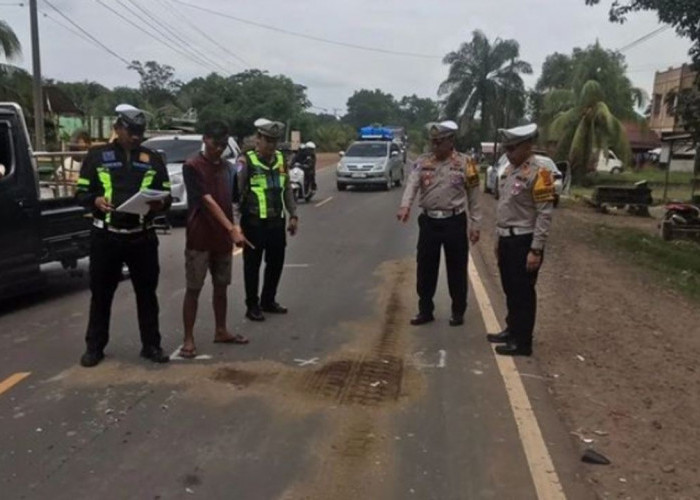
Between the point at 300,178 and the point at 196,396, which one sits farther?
the point at 300,178

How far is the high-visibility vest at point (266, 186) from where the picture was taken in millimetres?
6922

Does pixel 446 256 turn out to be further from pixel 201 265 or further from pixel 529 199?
pixel 201 265

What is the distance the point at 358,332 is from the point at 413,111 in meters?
147

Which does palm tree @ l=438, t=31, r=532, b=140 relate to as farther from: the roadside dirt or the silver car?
the roadside dirt

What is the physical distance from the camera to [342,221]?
16828 mm

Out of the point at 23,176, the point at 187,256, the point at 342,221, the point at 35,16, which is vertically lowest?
the point at 342,221

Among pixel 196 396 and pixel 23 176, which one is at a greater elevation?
pixel 23 176

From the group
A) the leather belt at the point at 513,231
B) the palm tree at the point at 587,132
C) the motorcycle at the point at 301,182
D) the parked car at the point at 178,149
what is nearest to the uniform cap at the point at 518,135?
the leather belt at the point at 513,231

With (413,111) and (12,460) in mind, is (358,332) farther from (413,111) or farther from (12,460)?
(413,111)

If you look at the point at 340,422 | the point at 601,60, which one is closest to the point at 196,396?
the point at 340,422

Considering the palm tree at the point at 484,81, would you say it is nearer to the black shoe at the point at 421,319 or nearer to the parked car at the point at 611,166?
the parked car at the point at 611,166

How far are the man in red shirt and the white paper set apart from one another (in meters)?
0.42

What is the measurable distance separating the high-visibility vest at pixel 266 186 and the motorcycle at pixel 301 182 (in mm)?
13095

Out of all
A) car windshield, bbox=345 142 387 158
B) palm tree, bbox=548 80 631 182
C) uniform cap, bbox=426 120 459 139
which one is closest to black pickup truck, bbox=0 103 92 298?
uniform cap, bbox=426 120 459 139
